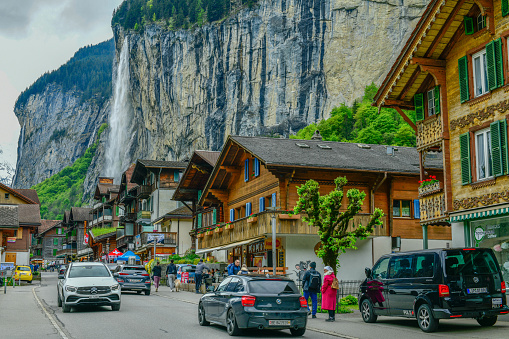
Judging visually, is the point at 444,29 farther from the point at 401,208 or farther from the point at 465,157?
the point at 401,208

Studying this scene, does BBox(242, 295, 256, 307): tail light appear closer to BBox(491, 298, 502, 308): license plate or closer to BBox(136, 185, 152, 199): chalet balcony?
BBox(491, 298, 502, 308): license plate

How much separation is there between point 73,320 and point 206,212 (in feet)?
95.1

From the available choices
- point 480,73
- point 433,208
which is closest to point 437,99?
point 480,73

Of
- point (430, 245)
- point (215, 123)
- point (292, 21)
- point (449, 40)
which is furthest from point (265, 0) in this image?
point (449, 40)

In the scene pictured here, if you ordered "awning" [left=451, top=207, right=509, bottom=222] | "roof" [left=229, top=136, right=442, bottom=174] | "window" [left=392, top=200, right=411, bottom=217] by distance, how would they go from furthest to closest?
1. "window" [left=392, top=200, right=411, bottom=217]
2. "roof" [left=229, top=136, right=442, bottom=174]
3. "awning" [left=451, top=207, right=509, bottom=222]

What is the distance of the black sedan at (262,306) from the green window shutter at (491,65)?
379 inches

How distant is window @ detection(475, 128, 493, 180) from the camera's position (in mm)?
19781

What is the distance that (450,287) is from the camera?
14508mm

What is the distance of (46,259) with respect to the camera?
130 meters

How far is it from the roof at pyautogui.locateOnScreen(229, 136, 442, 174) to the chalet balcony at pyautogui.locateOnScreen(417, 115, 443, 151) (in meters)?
7.85

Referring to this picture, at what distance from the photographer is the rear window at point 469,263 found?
1479 centimetres

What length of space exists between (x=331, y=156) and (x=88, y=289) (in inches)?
688

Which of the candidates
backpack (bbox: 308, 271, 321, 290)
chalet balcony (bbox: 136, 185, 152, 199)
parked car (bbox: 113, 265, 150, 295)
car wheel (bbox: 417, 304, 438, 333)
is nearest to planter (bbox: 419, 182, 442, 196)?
backpack (bbox: 308, 271, 321, 290)

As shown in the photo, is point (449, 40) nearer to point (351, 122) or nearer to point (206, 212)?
point (206, 212)
